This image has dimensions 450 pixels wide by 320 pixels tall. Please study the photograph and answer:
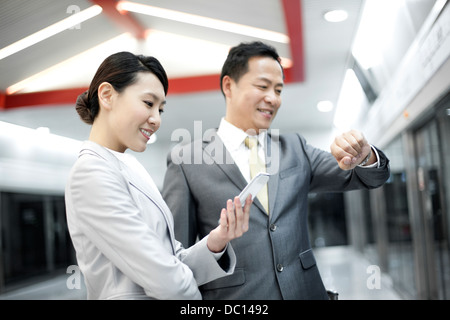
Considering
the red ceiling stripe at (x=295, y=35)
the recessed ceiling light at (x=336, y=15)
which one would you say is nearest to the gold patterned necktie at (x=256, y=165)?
the red ceiling stripe at (x=295, y=35)

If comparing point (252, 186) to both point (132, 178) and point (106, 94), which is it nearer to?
point (132, 178)

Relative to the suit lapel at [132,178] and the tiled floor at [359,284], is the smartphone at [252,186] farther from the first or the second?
the tiled floor at [359,284]

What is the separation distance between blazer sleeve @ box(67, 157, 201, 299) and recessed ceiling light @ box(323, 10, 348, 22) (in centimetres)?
259

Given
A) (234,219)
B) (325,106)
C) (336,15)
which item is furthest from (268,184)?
(336,15)

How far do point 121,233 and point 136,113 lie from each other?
246mm

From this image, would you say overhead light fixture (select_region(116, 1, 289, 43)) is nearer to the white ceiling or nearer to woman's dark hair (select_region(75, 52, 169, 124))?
the white ceiling

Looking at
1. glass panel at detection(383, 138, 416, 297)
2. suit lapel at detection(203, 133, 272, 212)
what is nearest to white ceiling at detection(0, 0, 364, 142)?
suit lapel at detection(203, 133, 272, 212)

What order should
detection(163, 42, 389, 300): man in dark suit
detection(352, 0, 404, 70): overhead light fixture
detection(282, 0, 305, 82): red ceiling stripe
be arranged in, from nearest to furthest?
detection(163, 42, 389, 300): man in dark suit, detection(282, 0, 305, 82): red ceiling stripe, detection(352, 0, 404, 70): overhead light fixture

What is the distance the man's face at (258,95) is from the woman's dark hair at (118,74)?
15.4 inches

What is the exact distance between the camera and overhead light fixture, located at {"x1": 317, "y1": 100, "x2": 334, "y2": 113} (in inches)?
81.7

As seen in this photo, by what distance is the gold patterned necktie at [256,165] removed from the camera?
1.12 metres

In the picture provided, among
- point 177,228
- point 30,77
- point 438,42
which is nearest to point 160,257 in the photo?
point 177,228

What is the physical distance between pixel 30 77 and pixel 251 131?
64 cm

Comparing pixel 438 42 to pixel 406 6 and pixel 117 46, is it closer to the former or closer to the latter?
pixel 406 6
